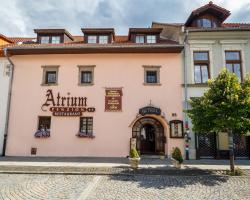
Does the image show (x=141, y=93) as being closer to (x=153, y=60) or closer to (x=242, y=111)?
(x=153, y=60)

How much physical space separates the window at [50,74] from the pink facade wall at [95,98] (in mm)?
293

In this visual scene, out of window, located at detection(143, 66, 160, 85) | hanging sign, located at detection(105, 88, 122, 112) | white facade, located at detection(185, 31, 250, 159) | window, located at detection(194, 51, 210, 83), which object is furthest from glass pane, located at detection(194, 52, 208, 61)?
hanging sign, located at detection(105, 88, 122, 112)

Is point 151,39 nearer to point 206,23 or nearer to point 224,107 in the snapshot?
point 206,23

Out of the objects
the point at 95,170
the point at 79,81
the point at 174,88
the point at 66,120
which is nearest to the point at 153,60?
the point at 174,88

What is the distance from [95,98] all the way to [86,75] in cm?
185

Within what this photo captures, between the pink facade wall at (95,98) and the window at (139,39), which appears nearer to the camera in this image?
the pink facade wall at (95,98)

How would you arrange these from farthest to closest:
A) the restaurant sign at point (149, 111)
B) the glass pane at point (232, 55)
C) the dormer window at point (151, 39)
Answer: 1. the dormer window at point (151, 39)
2. the glass pane at point (232, 55)
3. the restaurant sign at point (149, 111)

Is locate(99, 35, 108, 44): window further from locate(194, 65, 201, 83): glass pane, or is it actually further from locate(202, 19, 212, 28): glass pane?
locate(202, 19, 212, 28): glass pane

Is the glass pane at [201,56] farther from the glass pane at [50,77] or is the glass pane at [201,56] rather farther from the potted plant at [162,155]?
the glass pane at [50,77]

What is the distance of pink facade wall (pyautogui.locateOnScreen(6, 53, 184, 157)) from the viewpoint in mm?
15156

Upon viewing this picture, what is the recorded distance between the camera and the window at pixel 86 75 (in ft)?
52.4

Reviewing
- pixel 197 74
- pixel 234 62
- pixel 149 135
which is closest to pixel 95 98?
pixel 149 135

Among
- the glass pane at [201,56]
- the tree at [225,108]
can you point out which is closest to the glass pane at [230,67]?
the glass pane at [201,56]

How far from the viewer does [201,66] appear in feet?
51.9
